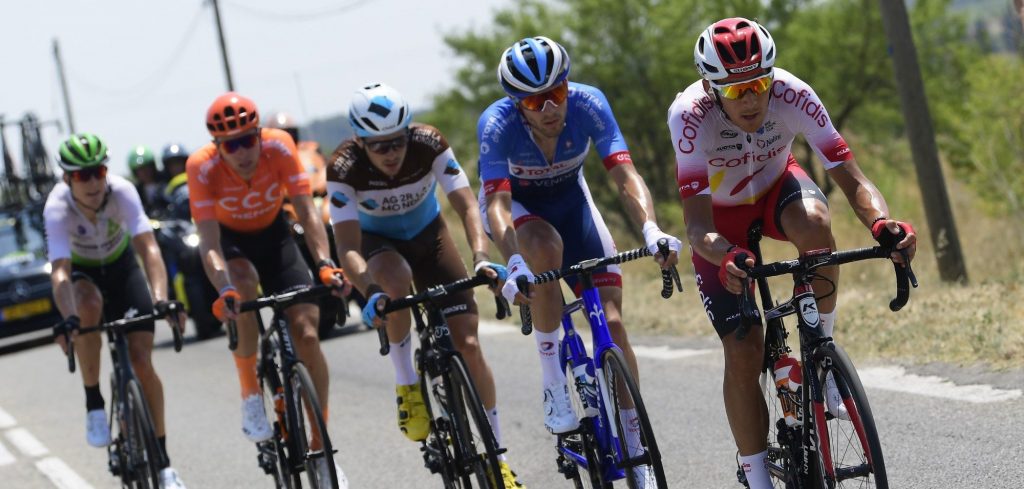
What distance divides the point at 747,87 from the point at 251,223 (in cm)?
376

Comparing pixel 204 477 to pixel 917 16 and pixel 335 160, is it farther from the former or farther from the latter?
pixel 917 16

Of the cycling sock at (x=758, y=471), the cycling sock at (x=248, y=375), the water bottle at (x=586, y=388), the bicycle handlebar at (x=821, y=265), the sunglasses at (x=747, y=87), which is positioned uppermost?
the sunglasses at (x=747, y=87)

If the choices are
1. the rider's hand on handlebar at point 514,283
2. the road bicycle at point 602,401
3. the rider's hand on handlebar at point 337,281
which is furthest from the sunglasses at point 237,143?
the rider's hand on handlebar at point 514,283

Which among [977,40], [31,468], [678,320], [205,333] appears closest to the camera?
[31,468]

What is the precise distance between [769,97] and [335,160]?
Result: 2.49m

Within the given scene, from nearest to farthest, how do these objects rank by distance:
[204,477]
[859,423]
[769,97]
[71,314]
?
[859,423], [769,97], [71,314], [204,477]

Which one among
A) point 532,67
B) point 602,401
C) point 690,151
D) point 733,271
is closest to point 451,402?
point 602,401

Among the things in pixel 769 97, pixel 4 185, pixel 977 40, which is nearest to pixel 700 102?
pixel 769 97

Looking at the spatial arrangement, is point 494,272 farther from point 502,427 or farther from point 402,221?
point 502,427

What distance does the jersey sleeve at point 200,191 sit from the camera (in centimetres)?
742

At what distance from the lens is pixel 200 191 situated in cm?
746

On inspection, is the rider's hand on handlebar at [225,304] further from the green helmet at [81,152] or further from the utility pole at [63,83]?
the utility pole at [63,83]

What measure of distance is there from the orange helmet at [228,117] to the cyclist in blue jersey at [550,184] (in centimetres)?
149

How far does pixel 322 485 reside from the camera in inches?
258
